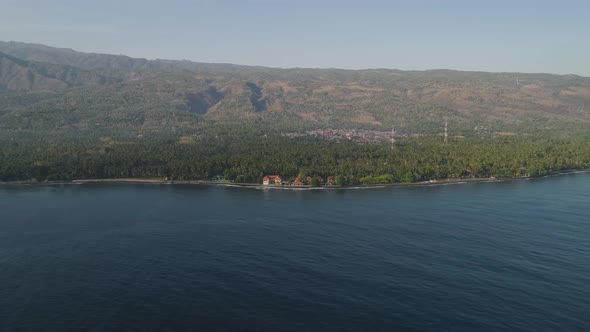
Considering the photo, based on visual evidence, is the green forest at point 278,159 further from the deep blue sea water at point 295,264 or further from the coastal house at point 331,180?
the deep blue sea water at point 295,264

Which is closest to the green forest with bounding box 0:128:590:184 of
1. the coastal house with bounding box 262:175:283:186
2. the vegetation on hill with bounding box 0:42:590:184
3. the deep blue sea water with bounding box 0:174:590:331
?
the vegetation on hill with bounding box 0:42:590:184

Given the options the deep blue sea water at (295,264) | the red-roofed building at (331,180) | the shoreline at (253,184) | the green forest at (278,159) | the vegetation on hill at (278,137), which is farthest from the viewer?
the vegetation on hill at (278,137)

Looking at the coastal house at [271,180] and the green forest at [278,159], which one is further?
the green forest at [278,159]

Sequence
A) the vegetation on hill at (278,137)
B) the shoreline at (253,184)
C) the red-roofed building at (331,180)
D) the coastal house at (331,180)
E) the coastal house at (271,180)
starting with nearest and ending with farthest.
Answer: the shoreline at (253,184) < the coastal house at (331,180) < the red-roofed building at (331,180) < the coastal house at (271,180) < the vegetation on hill at (278,137)

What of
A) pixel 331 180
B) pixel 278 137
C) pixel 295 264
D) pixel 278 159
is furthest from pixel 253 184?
pixel 278 137

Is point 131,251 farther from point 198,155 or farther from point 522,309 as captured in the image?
point 198,155

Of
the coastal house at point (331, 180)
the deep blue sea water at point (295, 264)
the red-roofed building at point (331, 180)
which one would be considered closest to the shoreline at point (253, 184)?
the coastal house at point (331, 180)

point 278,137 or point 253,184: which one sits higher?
point 278,137

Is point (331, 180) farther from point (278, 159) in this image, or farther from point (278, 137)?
point (278, 137)
